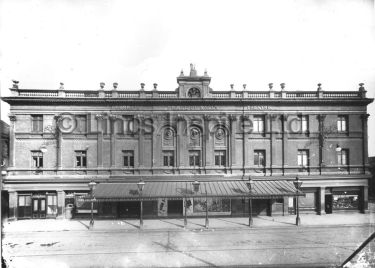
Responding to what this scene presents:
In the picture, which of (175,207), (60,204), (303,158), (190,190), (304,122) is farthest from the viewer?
(304,122)

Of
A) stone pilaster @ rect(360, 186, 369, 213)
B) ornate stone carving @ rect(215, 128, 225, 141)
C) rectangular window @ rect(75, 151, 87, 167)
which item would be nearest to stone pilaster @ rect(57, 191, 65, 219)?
rectangular window @ rect(75, 151, 87, 167)

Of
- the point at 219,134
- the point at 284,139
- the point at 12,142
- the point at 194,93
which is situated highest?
the point at 194,93

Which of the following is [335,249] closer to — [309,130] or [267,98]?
[309,130]

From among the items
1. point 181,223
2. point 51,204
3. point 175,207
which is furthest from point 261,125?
point 51,204

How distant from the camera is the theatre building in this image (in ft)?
71.8

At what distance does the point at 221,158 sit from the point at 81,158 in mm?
12863

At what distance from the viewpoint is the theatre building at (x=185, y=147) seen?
A: 21891 mm

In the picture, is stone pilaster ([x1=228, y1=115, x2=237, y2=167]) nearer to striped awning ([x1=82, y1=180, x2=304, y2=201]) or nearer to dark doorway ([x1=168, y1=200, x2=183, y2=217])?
striped awning ([x1=82, y1=180, x2=304, y2=201])

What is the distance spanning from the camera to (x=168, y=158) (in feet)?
74.8

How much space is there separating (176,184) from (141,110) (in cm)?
746

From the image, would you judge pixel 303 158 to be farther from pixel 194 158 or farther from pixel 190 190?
pixel 190 190

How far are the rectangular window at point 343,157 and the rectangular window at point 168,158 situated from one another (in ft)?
51.5

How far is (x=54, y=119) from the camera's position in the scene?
2219cm

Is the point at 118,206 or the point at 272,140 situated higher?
the point at 272,140
